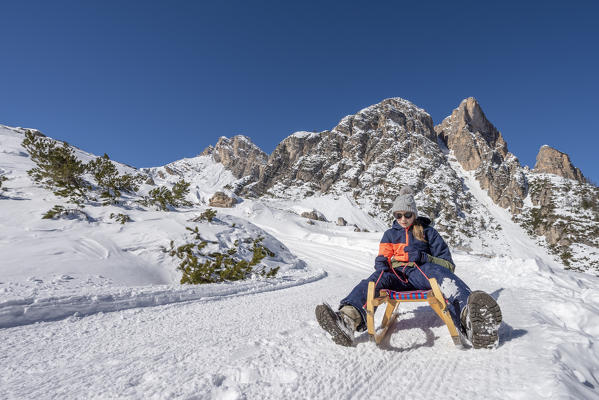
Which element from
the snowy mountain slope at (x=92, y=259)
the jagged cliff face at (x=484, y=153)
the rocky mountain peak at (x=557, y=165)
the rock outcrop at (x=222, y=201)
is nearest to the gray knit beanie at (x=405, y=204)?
the snowy mountain slope at (x=92, y=259)

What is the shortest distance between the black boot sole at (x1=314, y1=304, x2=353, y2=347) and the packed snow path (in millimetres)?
65

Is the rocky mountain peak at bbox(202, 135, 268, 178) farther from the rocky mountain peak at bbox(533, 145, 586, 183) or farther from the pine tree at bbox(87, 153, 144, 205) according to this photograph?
the pine tree at bbox(87, 153, 144, 205)

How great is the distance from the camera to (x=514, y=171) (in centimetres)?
8112

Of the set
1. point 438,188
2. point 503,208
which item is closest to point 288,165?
point 438,188

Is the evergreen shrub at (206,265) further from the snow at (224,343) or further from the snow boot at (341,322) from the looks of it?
the snow boot at (341,322)

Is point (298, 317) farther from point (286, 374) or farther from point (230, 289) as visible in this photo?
point (230, 289)

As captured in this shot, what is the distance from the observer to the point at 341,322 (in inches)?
75.5

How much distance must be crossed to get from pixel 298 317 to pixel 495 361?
166cm

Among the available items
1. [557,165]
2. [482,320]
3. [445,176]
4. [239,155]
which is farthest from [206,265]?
[239,155]

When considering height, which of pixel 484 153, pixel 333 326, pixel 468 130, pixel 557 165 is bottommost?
pixel 333 326

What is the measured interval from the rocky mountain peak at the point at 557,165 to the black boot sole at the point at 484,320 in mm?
119285

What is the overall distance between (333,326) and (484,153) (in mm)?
108890

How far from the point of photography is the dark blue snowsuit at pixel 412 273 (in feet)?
6.33

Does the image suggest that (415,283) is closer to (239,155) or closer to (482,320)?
(482,320)
